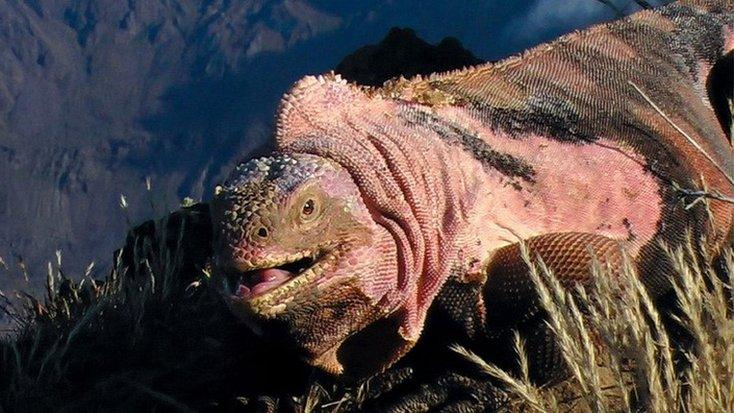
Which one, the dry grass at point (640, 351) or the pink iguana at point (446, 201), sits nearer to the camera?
the dry grass at point (640, 351)

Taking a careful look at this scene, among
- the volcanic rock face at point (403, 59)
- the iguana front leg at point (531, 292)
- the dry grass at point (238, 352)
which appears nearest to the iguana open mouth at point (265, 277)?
the dry grass at point (238, 352)

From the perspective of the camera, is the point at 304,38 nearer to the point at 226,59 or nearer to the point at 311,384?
the point at 226,59

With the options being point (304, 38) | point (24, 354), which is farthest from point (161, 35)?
point (24, 354)

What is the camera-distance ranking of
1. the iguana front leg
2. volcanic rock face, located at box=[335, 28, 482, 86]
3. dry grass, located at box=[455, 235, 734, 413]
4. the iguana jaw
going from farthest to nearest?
1. volcanic rock face, located at box=[335, 28, 482, 86]
2. the iguana front leg
3. the iguana jaw
4. dry grass, located at box=[455, 235, 734, 413]

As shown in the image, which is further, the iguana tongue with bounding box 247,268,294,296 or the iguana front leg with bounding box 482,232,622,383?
the iguana front leg with bounding box 482,232,622,383

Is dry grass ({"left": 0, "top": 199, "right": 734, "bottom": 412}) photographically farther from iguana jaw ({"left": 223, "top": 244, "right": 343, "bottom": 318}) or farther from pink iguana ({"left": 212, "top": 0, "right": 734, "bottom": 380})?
iguana jaw ({"left": 223, "top": 244, "right": 343, "bottom": 318})

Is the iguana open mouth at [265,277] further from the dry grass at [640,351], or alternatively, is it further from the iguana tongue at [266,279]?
the dry grass at [640,351]

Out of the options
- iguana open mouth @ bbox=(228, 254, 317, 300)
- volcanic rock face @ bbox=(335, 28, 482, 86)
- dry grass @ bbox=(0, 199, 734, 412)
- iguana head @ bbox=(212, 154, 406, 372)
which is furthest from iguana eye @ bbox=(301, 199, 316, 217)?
volcanic rock face @ bbox=(335, 28, 482, 86)

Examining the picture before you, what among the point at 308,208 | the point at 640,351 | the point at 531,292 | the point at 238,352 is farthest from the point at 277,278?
the point at 238,352

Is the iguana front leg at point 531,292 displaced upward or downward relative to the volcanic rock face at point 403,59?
upward
